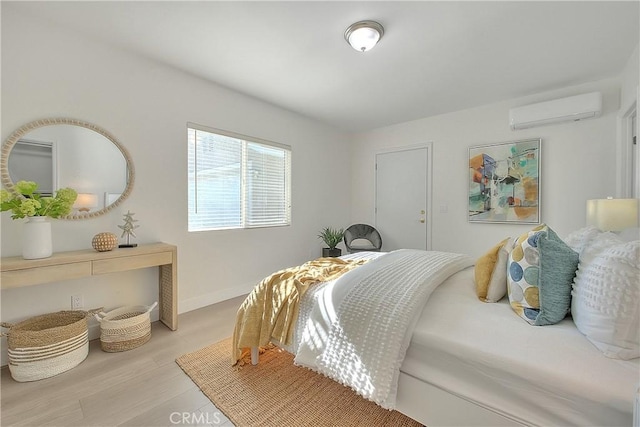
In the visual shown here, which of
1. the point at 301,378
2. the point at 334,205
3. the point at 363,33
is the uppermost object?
the point at 363,33

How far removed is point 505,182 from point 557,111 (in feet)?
2.94

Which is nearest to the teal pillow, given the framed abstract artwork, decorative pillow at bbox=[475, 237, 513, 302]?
decorative pillow at bbox=[475, 237, 513, 302]

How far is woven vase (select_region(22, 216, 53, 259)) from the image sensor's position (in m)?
1.74

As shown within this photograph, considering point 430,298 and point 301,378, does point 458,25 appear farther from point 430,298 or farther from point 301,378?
point 301,378

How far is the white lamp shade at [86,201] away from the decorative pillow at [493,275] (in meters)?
2.86

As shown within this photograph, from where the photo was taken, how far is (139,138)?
2.41 meters

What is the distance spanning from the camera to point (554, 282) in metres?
1.16

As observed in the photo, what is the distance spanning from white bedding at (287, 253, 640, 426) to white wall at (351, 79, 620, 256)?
254 centimetres

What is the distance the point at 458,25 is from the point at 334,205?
2986 mm

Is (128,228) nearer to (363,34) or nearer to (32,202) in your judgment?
(32,202)

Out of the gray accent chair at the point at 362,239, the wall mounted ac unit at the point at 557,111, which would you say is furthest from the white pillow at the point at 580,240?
the gray accent chair at the point at 362,239

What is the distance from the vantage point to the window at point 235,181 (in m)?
2.85

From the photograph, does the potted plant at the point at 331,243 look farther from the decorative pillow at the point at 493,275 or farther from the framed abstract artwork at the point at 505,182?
the decorative pillow at the point at 493,275

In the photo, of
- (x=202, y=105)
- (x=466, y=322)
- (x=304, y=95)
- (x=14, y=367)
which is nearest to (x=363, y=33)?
(x=304, y=95)
